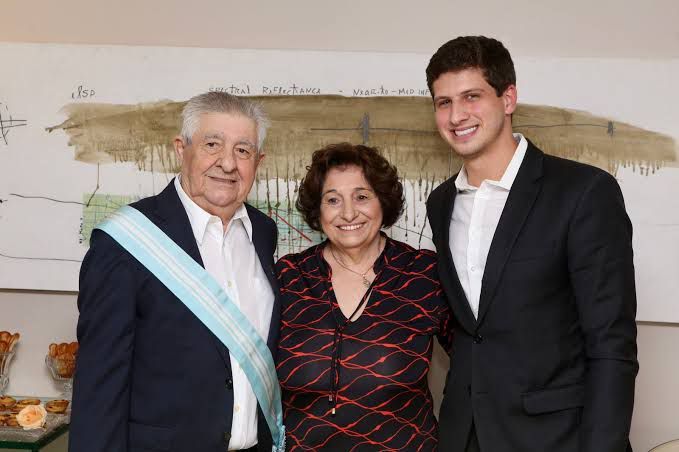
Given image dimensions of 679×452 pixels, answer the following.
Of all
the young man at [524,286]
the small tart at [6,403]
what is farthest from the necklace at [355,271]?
the small tart at [6,403]

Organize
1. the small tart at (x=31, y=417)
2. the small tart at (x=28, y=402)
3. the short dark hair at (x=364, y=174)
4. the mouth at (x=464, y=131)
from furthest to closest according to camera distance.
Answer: the small tart at (x=28, y=402) < the small tart at (x=31, y=417) < the short dark hair at (x=364, y=174) < the mouth at (x=464, y=131)

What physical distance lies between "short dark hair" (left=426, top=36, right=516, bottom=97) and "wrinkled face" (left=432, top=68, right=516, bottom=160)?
13mm

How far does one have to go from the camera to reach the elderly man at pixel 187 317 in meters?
1.38

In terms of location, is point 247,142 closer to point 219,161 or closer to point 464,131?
point 219,161

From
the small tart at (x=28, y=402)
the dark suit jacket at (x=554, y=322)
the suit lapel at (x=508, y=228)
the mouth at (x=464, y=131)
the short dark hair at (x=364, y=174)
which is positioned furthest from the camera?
the small tart at (x=28, y=402)

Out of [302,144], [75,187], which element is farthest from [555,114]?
[75,187]

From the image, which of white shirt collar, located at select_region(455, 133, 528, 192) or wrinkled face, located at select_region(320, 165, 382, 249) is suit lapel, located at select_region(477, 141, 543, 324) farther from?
wrinkled face, located at select_region(320, 165, 382, 249)

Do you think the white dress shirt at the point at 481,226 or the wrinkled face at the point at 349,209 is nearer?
the white dress shirt at the point at 481,226

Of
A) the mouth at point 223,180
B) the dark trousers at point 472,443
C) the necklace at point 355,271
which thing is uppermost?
the mouth at point 223,180

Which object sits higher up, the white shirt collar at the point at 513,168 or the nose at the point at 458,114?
the nose at the point at 458,114

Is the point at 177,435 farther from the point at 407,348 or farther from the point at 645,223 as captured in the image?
the point at 645,223

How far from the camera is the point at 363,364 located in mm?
1562

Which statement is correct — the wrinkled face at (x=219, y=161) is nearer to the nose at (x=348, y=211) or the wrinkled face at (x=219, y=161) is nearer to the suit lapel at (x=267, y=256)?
the suit lapel at (x=267, y=256)

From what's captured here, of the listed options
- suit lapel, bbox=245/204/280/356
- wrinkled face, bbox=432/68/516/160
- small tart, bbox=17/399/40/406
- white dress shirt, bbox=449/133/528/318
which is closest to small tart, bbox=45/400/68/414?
small tart, bbox=17/399/40/406
